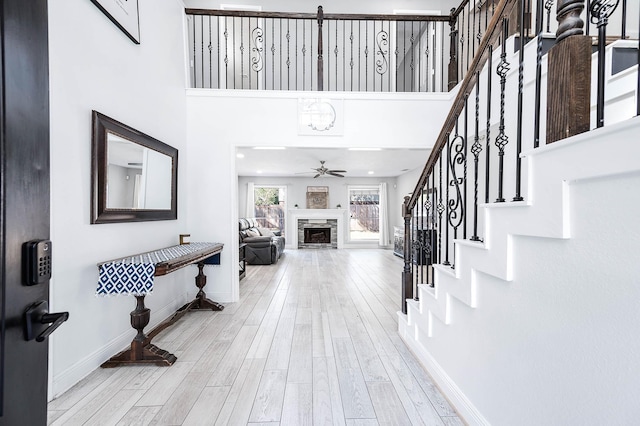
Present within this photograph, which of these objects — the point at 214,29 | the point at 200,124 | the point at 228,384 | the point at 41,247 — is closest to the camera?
the point at 41,247

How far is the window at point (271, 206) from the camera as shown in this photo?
958 centimetres

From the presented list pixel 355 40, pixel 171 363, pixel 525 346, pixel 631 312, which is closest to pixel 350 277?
pixel 171 363

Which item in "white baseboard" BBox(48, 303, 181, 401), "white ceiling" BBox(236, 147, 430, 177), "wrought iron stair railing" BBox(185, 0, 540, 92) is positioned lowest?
"white baseboard" BBox(48, 303, 181, 401)

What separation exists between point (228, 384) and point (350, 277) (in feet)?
11.2

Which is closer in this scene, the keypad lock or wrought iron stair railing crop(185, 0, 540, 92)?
the keypad lock

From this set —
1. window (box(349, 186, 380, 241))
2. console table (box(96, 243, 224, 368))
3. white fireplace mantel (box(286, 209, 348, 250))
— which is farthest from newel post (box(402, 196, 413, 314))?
window (box(349, 186, 380, 241))

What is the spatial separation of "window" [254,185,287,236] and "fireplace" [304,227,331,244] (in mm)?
821

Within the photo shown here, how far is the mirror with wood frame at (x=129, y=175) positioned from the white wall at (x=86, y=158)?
6 centimetres

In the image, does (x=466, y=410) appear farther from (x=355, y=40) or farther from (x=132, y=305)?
(x=355, y=40)

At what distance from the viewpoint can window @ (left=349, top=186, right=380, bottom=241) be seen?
9.75 meters

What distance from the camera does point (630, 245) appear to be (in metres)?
0.79

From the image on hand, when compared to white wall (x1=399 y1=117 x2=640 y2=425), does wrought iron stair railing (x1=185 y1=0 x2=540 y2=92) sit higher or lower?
higher

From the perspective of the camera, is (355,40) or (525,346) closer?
(525,346)

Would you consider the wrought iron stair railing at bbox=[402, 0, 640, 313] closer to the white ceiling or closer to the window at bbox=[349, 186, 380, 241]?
the white ceiling
